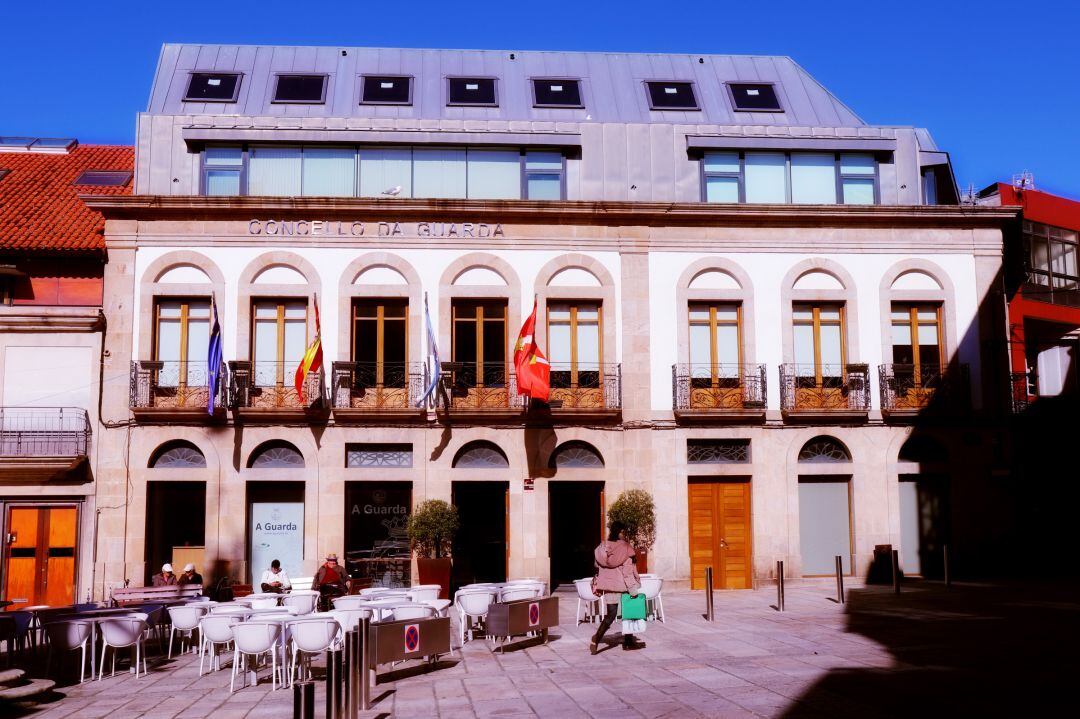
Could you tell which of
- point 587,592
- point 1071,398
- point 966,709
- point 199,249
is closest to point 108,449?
point 199,249

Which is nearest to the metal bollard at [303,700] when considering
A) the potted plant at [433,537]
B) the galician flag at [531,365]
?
the potted plant at [433,537]

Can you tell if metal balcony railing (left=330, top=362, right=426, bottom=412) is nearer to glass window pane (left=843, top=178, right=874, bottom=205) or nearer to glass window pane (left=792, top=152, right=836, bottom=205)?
glass window pane (left=792, top=152, right=836, bottom=205)

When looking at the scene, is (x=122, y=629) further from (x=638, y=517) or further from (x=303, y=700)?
(x=638, y=517)

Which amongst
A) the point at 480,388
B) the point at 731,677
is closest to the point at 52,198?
the point at 480,388

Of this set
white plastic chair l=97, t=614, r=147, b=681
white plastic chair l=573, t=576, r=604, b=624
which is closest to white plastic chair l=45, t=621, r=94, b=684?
white plastic chair l=97, t=614, r=147, b=681

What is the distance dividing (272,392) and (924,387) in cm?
1685

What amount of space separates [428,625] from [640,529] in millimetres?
12095

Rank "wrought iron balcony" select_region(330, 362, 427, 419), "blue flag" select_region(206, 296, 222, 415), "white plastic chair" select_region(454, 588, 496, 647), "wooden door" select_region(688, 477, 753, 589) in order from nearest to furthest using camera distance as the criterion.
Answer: "white plastic chair" select_region(454, 588, 496, 647) → "blue flag" select_region(206, 296, 222, 415) → "wrought iron balcony" select_region(330, 362, 427, 419) → "wooden door" select_region(688, 477, 753, 589)

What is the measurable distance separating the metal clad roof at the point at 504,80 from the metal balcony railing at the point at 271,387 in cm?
697

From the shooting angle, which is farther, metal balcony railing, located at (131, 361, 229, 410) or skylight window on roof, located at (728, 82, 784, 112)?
skylight window on roof, located at (728, 82, 784, 112)

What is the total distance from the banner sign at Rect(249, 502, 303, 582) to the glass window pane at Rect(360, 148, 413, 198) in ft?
27.9

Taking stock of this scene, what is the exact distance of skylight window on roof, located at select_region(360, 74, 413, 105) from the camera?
1174 inches

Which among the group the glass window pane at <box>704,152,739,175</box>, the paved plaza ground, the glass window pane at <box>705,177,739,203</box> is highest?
the glass window pane at <box>704,152,739,175</box>

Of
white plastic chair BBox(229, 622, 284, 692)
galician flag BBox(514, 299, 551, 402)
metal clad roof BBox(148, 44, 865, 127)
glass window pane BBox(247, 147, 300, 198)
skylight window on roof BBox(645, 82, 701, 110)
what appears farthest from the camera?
skylight window on roof BBox(645, 82, 701, 110)
